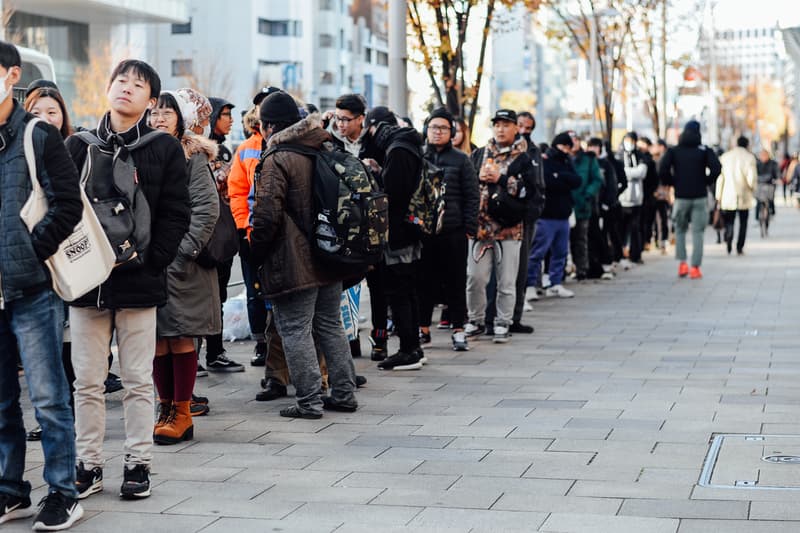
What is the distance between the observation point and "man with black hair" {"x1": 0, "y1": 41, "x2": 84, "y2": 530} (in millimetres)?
5211

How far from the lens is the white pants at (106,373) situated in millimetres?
5961

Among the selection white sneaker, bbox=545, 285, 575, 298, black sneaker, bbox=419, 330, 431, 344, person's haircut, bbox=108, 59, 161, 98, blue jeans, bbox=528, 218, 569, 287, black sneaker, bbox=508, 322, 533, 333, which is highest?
person's haircut, bbox=108, 59, 161, 98

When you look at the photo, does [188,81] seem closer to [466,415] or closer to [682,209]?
[682,209]

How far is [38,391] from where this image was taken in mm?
5426

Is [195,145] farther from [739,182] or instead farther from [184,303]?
[739,182]

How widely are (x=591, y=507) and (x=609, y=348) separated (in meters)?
5.55

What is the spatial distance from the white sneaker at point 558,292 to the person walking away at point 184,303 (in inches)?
344

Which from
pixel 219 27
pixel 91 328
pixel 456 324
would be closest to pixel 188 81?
pixel 219 27

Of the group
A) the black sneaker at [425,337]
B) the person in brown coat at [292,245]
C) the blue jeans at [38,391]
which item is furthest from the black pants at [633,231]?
the blue jeans at [38,391]

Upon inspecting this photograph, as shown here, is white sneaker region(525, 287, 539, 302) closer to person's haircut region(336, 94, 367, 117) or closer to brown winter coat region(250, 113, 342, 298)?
person's haircut region(336, 94, 367, 117)

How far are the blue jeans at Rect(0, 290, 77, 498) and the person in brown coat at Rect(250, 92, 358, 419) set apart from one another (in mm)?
2330

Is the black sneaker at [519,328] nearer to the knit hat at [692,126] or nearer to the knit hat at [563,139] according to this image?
the knit hat at [563,139]

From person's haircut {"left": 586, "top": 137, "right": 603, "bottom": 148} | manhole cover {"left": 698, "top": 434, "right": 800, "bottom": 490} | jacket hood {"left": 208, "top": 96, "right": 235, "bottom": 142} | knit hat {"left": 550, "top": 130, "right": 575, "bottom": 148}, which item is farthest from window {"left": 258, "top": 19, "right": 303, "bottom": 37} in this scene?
manhole cover {"left": 698, "top": 434, "right": 800, "bottom": 490}

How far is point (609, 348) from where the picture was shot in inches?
439
